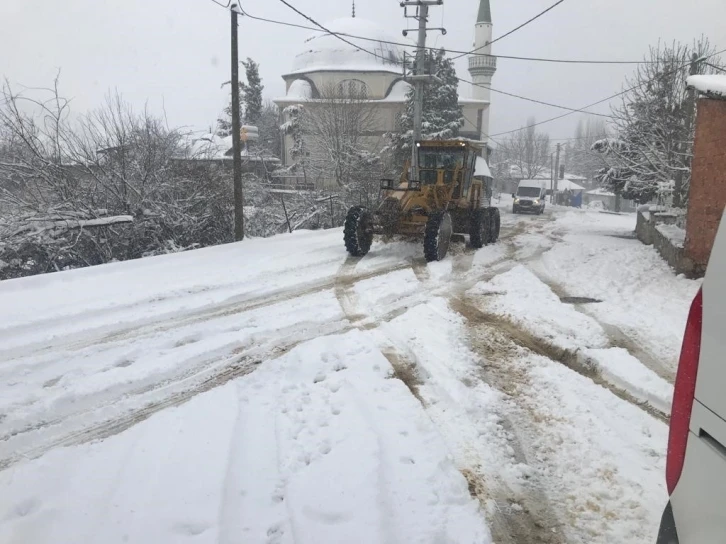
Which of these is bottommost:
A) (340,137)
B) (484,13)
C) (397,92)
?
(340,137)

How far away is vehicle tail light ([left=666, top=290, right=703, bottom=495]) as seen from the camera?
5.59 feet

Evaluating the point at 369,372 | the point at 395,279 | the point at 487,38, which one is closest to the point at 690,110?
the point at 395,279

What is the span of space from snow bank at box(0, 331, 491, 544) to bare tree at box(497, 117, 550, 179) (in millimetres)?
77878

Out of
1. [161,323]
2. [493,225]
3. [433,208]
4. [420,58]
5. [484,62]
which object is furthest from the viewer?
[484,62]

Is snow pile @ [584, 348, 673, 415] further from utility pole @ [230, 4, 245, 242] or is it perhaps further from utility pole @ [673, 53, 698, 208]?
utility pole @ [673, 53, 698, 208]

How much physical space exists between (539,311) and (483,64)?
55.3m

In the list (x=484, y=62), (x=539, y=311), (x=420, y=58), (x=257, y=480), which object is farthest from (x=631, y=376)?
(x=484, y=62)

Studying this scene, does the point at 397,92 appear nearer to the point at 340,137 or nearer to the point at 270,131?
the point at 270,131

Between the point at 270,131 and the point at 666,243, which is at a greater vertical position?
the point at 270,131

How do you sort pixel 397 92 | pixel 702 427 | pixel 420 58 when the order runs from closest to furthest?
1. pixel 702 427
2. pixel 420 58
3. pixel 397 92

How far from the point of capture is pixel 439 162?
12.5 metres

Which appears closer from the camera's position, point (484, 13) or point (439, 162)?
point (439, 162)

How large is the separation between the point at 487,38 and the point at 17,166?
5688 centimetres

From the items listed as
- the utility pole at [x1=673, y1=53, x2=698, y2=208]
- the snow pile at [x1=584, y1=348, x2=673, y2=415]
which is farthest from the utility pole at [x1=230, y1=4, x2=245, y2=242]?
the utility pole at [x1=673, y1=53, x2=698, y2=208]
